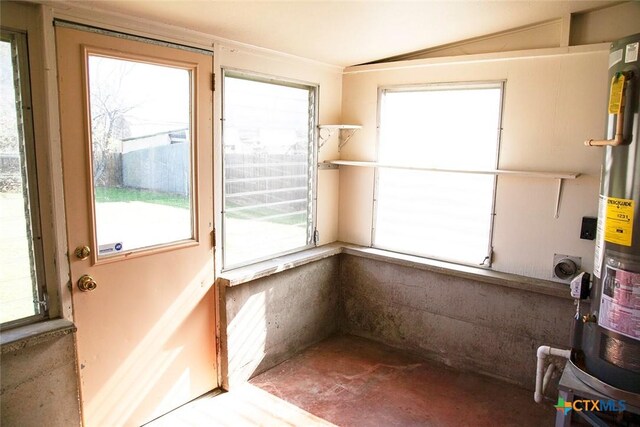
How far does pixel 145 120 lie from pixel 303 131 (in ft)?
4.65

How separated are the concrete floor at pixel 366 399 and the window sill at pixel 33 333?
2.95 ft

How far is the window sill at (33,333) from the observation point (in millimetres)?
1940

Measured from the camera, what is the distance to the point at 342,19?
2631 mm

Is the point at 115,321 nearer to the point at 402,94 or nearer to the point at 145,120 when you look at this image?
the point at 145,120

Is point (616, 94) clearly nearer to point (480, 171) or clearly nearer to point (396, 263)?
→ point (480, 171)

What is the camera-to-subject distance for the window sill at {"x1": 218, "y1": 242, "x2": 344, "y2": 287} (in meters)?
2.96

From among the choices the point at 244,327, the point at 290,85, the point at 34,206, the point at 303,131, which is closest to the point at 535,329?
the point at 244,327

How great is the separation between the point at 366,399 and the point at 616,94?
2.28 meters

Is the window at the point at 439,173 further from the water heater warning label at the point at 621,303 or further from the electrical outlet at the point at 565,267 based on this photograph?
the water heater warning label at the point at 621,303

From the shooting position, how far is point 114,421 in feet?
8.08

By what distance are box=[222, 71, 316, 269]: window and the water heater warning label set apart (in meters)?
2.18

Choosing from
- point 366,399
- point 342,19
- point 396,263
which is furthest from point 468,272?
point 342,19

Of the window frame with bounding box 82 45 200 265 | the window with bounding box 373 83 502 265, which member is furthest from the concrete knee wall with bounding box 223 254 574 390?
the window frame with bounding box 82 45 200 265

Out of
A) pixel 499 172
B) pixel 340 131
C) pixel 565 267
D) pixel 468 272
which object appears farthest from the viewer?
pixel 340 131
